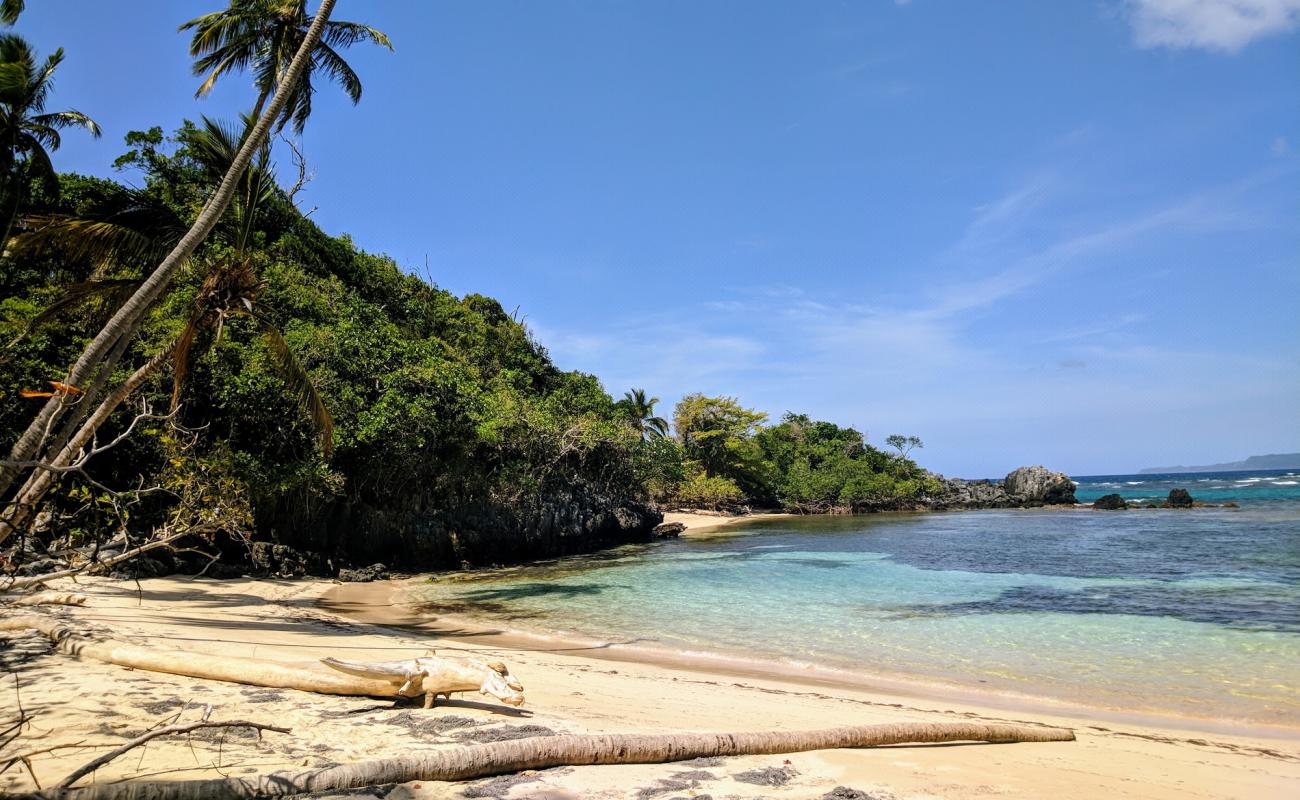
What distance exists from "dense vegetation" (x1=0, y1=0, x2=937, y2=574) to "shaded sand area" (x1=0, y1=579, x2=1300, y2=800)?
1.35 m

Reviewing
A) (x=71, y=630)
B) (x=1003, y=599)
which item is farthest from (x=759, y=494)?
(x=71, y=630)

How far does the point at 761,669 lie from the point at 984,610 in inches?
256

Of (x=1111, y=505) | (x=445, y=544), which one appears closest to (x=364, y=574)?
(x=445, y=544)

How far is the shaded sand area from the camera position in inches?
154

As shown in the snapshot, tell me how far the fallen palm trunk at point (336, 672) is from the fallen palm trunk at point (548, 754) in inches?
45.9

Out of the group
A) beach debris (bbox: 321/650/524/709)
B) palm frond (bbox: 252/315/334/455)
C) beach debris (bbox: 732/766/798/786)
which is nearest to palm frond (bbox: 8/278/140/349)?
palm frond (bbox: 252/315/334/455)

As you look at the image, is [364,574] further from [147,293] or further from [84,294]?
[147,293]

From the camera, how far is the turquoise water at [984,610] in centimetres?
848

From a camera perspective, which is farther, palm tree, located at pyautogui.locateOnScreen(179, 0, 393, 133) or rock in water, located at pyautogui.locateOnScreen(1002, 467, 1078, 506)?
rock in water, located at pyautogui.locateOnScreen(1002, 467, 1078, 506)

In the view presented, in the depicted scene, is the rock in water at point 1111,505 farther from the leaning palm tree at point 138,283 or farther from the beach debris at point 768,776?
the leaning palm tree at point 138,283

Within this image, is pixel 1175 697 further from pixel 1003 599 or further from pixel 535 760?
pixel 535 760

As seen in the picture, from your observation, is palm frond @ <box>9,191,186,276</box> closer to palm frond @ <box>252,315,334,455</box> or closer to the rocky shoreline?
palm frond @ <box>252,315,334,455</box>

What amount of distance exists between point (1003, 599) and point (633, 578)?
9.45 metres

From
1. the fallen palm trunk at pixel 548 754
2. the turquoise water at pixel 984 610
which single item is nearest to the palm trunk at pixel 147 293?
the fallen palm trunk at pixel 548 754
